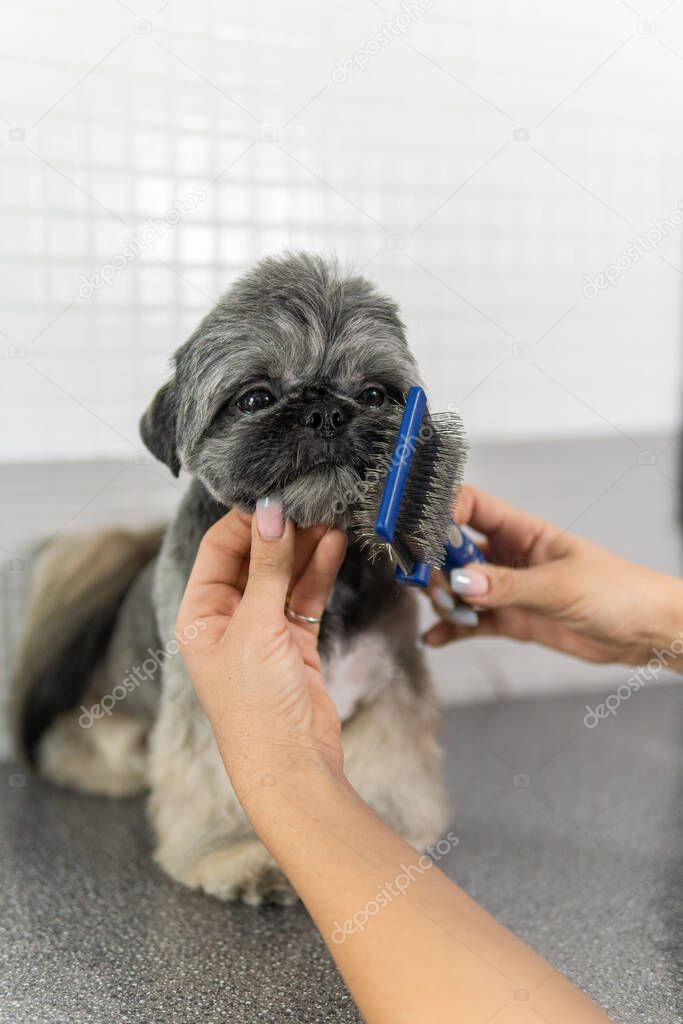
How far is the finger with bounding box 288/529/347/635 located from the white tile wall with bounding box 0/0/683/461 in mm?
415

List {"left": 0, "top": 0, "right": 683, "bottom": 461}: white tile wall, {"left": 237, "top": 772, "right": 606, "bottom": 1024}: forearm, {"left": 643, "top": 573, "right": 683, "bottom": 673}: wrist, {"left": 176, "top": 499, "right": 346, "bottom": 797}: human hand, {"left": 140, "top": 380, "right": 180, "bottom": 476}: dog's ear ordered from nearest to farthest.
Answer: {"left": 237, "top": 772, "right": 606, "bottom": 1024}: forearm → {"left": 176, "top": 499, "right": 346, "bottom": 797}: human hand → {"left": 140, "top": 380, "right": 180, "bottom": 476}: dog's ear → {"left": 643, "top": 573, "right": 683, "bottom": 673}: wrist → {"left": 0, "top": 0, "right": 683, "bottom": 461}: white tile wall

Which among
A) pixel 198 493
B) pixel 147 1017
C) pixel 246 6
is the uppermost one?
pixel 246 6

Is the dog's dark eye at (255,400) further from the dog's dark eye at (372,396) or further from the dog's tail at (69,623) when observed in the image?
the dog's tail at (69,623)

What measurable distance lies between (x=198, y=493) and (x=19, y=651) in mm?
544

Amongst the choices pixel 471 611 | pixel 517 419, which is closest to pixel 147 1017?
pixel 471 611

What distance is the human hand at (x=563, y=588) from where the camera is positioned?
0.94 metres

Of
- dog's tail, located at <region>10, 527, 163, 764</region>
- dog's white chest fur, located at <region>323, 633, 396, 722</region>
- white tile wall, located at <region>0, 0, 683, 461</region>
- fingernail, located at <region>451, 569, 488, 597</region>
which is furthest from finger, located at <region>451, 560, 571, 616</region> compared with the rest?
dog's tail, located at <region>10, 527, 163, 764</region>

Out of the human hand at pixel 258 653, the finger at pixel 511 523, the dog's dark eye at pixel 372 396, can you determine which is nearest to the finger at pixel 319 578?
the human hand at pixel 258 653

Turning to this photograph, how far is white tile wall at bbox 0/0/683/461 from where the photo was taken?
3.90 ft

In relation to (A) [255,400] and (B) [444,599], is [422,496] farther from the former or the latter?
(B) [444,599]

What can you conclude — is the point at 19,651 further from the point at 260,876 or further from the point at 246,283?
the point at 246,283

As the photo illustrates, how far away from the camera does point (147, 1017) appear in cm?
73

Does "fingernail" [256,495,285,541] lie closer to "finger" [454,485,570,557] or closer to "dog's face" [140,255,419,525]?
"dog's face" [140,255,419,525]

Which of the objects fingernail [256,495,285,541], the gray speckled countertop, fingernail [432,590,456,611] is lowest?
the gray speckled countertop
